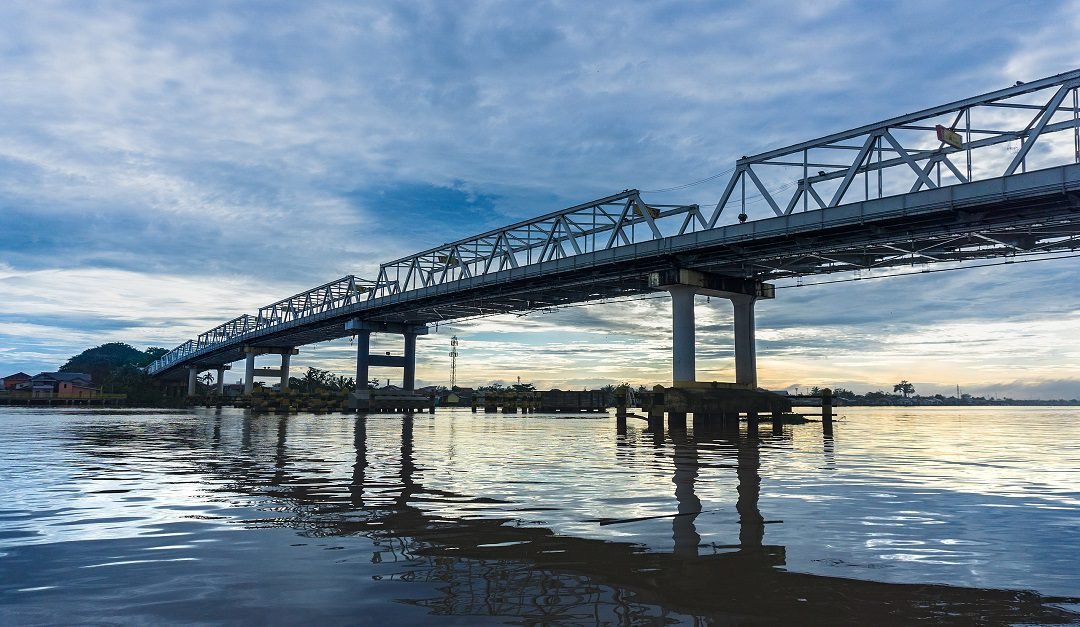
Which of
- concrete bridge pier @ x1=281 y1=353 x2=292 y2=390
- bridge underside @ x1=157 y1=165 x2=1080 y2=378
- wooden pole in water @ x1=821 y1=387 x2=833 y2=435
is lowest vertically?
wooden pole in water @ x1=821 y1=387 x2=833 y2=435

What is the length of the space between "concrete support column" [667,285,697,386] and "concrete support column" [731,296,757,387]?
604 centimetres

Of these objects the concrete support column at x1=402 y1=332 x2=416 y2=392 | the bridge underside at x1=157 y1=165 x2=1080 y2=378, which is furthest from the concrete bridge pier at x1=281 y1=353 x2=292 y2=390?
the bridge underside at x1=157 y1=165 x2=1080 y2=378

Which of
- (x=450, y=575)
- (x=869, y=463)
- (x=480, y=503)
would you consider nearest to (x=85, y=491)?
(x=480, y=503)

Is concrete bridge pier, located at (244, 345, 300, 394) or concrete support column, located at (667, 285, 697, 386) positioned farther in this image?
concrete bridge pier, located at (244, 345, 300, 394)

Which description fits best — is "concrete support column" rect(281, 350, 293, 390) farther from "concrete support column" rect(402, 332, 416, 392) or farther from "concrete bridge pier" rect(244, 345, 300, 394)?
"concrete support column" rect(402, 332, 416, 392)

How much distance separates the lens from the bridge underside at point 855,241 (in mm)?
37750

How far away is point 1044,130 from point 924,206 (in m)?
6.59

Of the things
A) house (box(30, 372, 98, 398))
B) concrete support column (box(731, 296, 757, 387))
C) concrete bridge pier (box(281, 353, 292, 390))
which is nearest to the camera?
concrete support column (box(731, 296, 757, 387))

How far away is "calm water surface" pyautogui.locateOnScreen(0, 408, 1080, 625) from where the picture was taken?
6.36m

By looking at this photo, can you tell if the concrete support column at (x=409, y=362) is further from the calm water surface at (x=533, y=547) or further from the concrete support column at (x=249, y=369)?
the calm water surface at (x=533, y=547)

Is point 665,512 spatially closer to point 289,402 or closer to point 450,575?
point 450,575

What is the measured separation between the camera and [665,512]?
11.8m

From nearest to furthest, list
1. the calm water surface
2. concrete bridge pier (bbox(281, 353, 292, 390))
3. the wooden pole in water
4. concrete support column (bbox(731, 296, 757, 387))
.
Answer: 1. the calm water surface
2. the wooden pole in water
3. concrete support column (bbox(731, 296, 757, 387))
4. concrete bridge pier (bbox(281, 353, 292, 390))

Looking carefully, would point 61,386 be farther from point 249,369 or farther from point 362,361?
point 362,361
